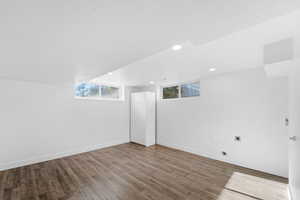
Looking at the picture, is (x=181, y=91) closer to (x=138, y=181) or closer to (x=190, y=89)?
(x=190, y=89)

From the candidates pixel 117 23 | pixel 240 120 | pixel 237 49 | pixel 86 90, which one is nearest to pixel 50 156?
pixel 86 90

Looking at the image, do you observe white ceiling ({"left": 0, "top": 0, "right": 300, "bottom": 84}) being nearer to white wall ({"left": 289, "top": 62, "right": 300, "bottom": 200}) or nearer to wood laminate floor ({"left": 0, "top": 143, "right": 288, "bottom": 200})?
white wall ({"left": 289, "top": 62, "right": 300, "bottom": 200})

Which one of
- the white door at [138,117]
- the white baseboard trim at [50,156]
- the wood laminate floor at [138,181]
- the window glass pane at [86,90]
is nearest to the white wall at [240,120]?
the wood laminate floor at [138,181]

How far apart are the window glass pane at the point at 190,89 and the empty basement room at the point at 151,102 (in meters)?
0.03

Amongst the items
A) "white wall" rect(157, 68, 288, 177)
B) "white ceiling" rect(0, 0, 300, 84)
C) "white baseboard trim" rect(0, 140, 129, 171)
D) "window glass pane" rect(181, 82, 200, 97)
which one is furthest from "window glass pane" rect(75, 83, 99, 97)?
"window glass pane" rect(181, 82, 200, 97)

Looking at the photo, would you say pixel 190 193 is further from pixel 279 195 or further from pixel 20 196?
pixel 20 196

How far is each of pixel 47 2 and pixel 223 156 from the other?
413cm

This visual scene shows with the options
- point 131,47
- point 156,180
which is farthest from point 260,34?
point 156,180

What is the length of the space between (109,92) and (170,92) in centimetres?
231

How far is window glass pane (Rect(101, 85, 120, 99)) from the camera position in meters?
4.93

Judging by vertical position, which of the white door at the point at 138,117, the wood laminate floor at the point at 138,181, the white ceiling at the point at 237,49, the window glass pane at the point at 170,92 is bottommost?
the wood laminate floor at the point at 138,181

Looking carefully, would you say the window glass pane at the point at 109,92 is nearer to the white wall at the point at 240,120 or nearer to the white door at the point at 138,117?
the white door at the point at 138,117

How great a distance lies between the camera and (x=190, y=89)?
4262 millimetres

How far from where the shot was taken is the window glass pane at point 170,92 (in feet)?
15.2
